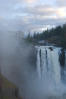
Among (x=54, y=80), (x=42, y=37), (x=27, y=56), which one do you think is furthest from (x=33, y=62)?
(x=42, y=37)

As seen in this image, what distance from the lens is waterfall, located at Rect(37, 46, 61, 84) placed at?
1764cm

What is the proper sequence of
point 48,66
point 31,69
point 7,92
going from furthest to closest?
1. point 48,66
2. point 31,69
3. point 7,92

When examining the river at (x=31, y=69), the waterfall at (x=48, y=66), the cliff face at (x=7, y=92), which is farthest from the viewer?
the waterfall at (x=48, y=66)

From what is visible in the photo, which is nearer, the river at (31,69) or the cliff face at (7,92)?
the cliff face at (7,92)

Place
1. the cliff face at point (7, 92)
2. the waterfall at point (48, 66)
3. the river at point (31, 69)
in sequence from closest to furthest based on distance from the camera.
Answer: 1. the cliff face at point (7, 92)
2. the river at point (31, 69)
3. the waterfall at point (48, 66)

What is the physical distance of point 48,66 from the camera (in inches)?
711

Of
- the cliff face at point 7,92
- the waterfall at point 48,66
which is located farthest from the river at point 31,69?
the cliff face at point 7,92

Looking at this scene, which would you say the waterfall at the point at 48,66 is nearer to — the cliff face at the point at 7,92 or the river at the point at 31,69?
the river at the point at 31,69

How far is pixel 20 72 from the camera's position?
547 inches

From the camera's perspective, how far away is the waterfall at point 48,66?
695 inches

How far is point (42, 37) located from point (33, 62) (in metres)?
18.0

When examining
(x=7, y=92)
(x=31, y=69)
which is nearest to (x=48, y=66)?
(x=31, y=69)

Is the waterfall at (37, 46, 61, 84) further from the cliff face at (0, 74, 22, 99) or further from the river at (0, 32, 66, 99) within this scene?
the cliff face at (0, 74, 22, 99)

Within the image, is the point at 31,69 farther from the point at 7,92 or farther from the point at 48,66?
the point at 7,92
